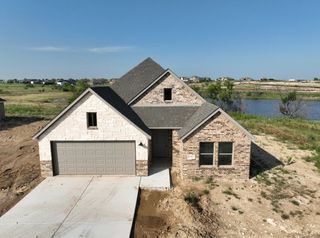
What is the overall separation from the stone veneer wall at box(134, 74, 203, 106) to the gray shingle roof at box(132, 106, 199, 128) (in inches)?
18.2

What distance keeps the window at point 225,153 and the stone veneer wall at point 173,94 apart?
15.1ft

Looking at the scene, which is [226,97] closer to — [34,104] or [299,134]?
[299,134]

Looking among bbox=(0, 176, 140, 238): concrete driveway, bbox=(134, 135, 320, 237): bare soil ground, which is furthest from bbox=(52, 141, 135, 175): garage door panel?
bbox=(134, 135, 320, 237): bare soil ground

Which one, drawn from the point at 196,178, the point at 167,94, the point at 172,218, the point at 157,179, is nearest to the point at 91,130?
the point at 157,179

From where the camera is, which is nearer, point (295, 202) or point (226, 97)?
point (295, 202)

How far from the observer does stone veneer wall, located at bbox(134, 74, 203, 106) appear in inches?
734

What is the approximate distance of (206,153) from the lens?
15461mm

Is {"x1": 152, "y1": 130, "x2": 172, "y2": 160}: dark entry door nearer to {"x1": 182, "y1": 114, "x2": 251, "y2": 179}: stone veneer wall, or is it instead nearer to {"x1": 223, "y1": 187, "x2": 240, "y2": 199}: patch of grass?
{"x1": 182, "y1": 114, "x2": 251, "y2": 179}: stone veneer wall

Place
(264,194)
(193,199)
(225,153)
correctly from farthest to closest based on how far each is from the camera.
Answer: (225,153)
(264,194)
(193,199)

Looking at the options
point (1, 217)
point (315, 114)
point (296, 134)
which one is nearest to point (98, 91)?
point (1, 217)

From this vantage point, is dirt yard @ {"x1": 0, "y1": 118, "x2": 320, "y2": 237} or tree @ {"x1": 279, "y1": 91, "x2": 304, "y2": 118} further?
tree @ {"x1": 279, "y1": 91, "x2": 304, "y2": 118}

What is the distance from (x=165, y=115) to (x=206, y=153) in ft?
13.9

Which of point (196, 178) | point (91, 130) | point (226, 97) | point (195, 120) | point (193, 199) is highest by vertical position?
point (226, 97)

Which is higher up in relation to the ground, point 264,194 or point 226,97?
point 226,97
